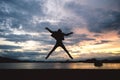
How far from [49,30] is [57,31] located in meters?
1.07

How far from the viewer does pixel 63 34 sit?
25.2m
